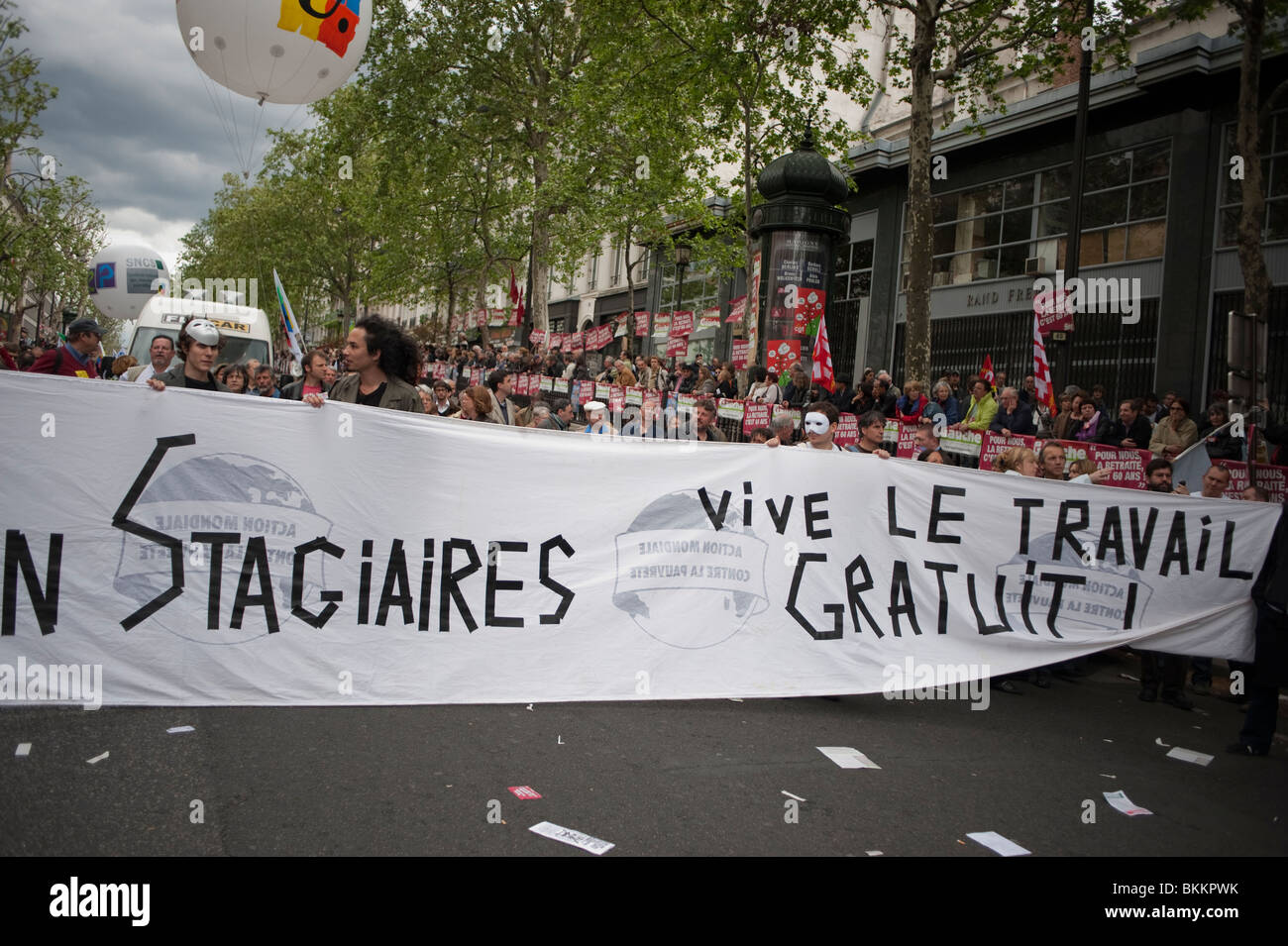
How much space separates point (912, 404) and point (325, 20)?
879 centimetres

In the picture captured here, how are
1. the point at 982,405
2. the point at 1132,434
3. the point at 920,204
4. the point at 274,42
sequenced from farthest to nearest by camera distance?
the point at 920,204
the point at 982,405
the point at 1132,434
the point at 274,42

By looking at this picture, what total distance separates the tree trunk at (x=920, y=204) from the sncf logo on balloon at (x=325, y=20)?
354 inches

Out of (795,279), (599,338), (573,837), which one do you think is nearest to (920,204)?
(795,279)

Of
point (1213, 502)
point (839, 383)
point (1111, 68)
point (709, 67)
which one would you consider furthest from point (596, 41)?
point (1213, 502)

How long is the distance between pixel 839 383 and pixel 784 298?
1.70 m

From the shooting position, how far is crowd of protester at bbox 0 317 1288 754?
18.8 ft

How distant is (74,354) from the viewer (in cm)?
939

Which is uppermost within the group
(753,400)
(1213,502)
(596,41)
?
(596,41)

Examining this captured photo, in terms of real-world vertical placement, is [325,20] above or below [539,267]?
below

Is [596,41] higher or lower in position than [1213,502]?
higher

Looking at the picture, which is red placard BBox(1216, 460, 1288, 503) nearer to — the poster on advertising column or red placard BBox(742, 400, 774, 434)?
red placard BBox(742, 400, 774, 434)

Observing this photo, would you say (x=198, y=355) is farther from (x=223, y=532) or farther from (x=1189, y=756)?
(x=1189, y=756)
